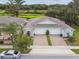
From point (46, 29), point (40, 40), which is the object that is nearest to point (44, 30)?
point (46, 29)

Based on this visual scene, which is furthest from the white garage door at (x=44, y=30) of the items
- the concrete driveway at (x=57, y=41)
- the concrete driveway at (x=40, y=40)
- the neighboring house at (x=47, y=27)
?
the concrete driveway at (x=57, y=41)

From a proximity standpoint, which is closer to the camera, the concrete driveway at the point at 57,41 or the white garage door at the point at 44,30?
the concrete driveway at the point at 57,41

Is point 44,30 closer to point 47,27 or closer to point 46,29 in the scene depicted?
point 46,29

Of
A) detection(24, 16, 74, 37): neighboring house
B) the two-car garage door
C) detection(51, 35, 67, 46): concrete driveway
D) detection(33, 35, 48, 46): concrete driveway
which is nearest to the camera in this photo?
detection(33, 35, 48, 46): concrete driveway

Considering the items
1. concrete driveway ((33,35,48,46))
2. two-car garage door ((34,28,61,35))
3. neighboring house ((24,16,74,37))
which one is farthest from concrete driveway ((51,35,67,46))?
neighboring house ((24,16,74,37))

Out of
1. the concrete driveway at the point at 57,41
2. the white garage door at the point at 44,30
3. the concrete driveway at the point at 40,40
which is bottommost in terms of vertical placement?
the concrete driveway at the point at 57,41

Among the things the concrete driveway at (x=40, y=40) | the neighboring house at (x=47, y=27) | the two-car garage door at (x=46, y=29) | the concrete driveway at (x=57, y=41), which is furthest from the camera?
the two-car garage door at (x=46, y=29)

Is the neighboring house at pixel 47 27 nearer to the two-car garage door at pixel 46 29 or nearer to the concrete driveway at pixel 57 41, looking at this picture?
the two-car garage door at pixel 46 29

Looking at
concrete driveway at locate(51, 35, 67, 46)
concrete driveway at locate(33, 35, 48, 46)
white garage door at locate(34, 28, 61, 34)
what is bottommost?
concrete driveway at locate(51, 35, 67, 46)

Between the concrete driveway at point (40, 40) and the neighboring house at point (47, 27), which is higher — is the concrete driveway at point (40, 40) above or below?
below

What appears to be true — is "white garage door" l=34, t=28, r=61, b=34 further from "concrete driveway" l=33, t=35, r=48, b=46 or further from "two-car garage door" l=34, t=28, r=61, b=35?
"concrete driveway" l=33, t=35, r=48, b=46
